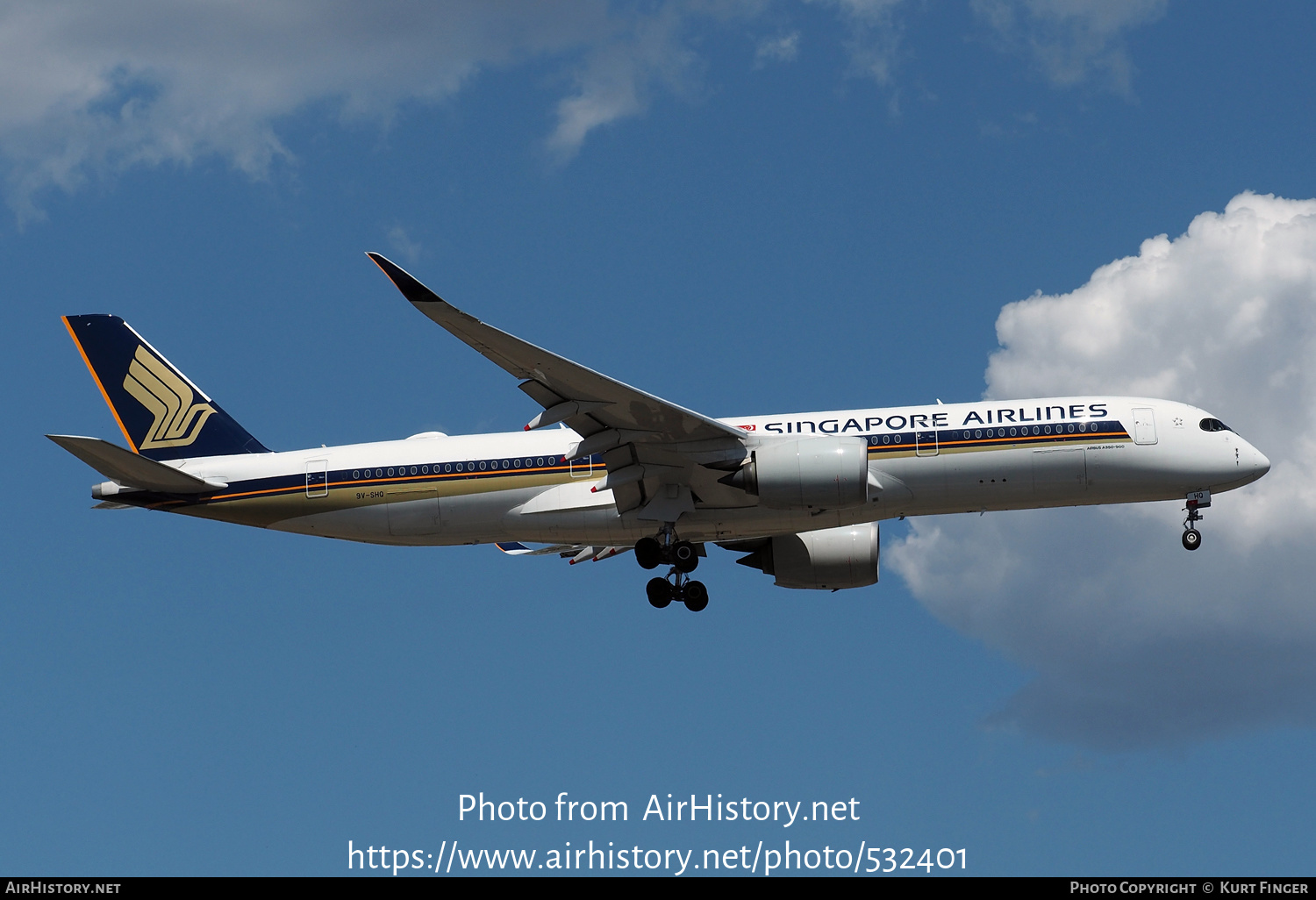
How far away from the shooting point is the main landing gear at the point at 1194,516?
38.1 metres

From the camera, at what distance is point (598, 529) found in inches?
1510

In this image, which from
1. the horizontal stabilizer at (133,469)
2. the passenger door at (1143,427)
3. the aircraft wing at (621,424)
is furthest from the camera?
the passenger door at (1143,427)

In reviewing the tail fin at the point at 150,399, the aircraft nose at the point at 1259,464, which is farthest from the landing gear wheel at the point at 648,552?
the aircraft nose at the point at 1259,464

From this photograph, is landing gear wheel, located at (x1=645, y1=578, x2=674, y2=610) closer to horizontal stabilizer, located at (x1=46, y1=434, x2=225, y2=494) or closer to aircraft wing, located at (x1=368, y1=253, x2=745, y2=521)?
aircraft wing, located at (x1=368, y1=253, x2=745, y2=521)

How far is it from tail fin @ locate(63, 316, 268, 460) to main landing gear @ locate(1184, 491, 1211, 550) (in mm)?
24369

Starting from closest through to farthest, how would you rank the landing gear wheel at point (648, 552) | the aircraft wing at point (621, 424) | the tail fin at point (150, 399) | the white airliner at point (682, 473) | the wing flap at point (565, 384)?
the wing flap at point (565, 384) < the aircraft wing at point (621, 424) < the white airliner at point (682, 473) < the landing gear wheel at point (648, 552) < the tail fin at point (150, 399)

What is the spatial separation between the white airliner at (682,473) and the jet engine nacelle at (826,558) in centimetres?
204

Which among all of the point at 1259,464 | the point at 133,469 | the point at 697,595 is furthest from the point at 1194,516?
the point at 133,469

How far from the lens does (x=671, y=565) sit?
38.8 meters

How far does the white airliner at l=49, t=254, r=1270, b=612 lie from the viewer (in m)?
35.8

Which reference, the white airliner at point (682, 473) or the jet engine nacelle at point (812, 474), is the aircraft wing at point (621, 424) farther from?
the jet engine nacelle at point (812, 474)

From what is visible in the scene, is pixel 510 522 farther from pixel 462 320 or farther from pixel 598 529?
pixel 462 320
